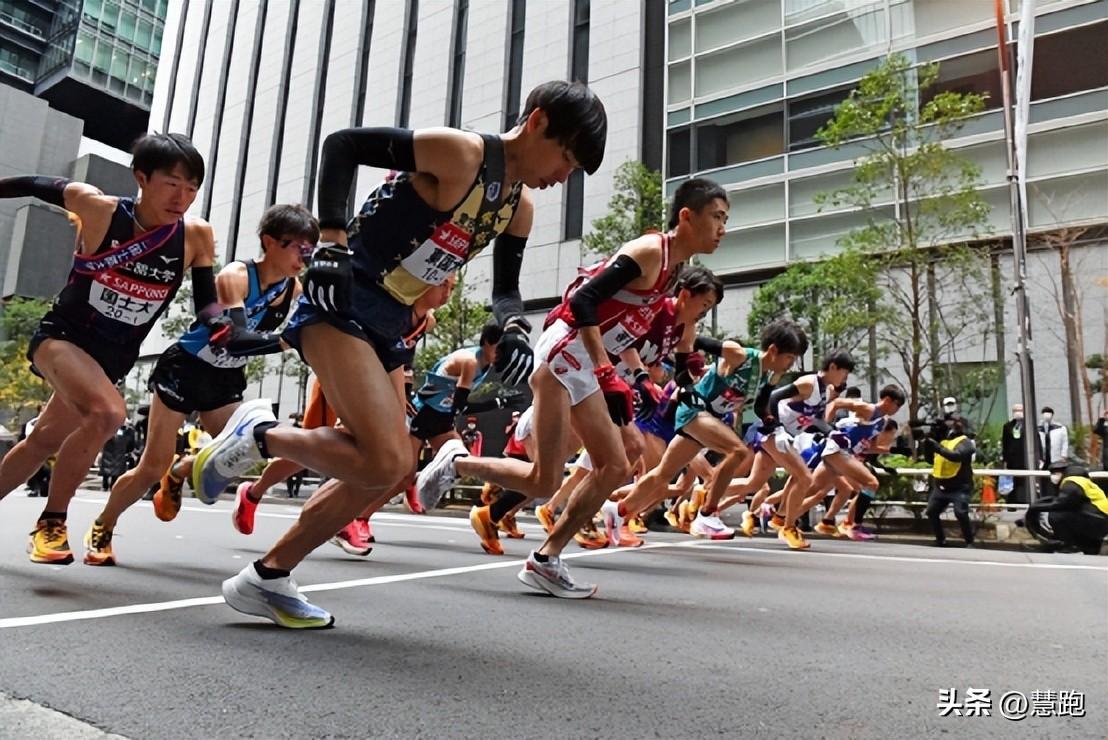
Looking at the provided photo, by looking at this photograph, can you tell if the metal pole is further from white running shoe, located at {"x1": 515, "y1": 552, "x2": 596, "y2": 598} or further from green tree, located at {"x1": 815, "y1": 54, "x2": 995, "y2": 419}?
white running shoe, located at {"x1": 515, "y1": 552, "x2": 596, "y2": 598}

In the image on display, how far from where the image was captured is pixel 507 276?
3.16 m

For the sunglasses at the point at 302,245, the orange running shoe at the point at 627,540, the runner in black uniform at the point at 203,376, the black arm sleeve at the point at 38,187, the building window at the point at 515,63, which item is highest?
the building window at the point at 515,63

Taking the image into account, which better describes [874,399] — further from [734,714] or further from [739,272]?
[734,714]

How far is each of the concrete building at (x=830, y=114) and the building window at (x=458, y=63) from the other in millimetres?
7903

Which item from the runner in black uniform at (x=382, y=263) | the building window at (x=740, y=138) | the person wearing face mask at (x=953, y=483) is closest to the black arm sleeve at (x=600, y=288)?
the runner in black uniform at (x=382, y=263)

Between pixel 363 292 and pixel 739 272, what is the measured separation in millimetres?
18120

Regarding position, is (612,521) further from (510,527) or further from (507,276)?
(507,276)

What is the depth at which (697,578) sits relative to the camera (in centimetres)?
471

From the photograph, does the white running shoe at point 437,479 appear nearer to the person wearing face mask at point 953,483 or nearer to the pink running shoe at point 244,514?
the pink running shoe at point 244,514

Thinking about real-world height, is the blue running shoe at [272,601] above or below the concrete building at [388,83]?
below

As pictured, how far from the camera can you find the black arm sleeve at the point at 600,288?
377 cm

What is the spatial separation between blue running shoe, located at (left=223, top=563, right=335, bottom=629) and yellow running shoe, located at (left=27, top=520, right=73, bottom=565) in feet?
6.05

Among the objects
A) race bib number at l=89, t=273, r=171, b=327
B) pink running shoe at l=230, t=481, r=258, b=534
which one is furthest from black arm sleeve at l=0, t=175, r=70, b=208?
pink running shoe at l=230, t=481, r=258, b=534

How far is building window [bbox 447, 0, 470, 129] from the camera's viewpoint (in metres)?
27.0
